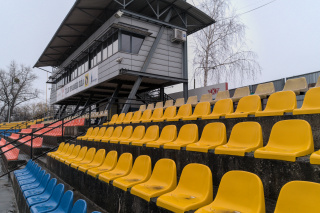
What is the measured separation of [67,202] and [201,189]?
1392 millimetres

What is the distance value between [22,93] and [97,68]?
26.8 m

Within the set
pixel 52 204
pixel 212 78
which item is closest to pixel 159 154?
pixel 52 204

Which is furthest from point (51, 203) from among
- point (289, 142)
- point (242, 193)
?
point (289, 142)

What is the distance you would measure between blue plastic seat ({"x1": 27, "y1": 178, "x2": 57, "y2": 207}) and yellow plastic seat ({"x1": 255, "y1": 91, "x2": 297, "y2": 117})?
3.04 m

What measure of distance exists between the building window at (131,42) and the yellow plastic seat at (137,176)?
842 centimetres

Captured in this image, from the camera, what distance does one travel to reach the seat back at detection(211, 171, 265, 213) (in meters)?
1.65

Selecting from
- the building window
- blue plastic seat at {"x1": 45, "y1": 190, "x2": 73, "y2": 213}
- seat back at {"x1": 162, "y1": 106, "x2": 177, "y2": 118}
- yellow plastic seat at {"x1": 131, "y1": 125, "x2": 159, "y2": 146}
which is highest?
the building window

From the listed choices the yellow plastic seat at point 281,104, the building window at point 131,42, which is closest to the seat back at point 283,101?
the yellow plastic seat at point 281,104

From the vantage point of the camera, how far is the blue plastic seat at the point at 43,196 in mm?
3034

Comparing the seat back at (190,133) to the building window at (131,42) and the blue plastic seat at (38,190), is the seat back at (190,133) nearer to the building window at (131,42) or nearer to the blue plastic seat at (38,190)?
the blue plastic seat at (38,190)

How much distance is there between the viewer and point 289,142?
91.8 inches

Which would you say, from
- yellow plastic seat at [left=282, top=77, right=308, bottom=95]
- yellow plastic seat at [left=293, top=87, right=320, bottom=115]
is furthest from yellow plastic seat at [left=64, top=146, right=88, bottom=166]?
yellow plastic seat at [left=282, top=77, right=308, bottom=95]

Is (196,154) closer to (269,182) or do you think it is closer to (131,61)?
(269,182)

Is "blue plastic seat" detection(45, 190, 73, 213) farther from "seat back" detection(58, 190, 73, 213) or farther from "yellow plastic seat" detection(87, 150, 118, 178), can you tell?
"yellow plastic seat" detection(87, 150, 118, 178)
